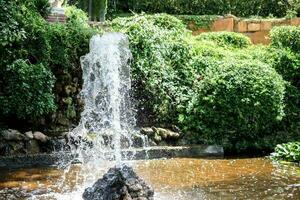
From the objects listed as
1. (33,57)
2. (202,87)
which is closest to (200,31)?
(202,87)

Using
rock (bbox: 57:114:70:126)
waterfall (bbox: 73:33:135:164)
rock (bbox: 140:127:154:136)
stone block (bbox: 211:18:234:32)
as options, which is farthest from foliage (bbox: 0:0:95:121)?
stone block (bbox: 211:18:234:32)

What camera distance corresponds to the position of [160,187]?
7.82 meters

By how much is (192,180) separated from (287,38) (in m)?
6.47

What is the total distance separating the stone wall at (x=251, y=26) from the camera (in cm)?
1562

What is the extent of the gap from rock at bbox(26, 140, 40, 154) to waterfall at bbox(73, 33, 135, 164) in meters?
0.98

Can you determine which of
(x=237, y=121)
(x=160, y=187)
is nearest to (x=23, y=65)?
(x=160, y=187)

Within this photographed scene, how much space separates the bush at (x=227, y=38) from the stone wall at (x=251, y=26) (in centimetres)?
134

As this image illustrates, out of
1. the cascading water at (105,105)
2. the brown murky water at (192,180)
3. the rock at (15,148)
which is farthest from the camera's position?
the cascading water at (105,105)

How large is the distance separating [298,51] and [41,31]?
6368mm

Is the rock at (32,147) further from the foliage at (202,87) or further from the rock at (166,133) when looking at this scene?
the foliage at (202,87)

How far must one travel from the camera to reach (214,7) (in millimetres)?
17578

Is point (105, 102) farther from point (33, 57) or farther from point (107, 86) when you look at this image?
point (33, 57)

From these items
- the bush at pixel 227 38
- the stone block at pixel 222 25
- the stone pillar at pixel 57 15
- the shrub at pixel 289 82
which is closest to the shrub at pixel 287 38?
the shrub at pixel 289 82

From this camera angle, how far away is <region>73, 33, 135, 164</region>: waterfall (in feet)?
36.4
